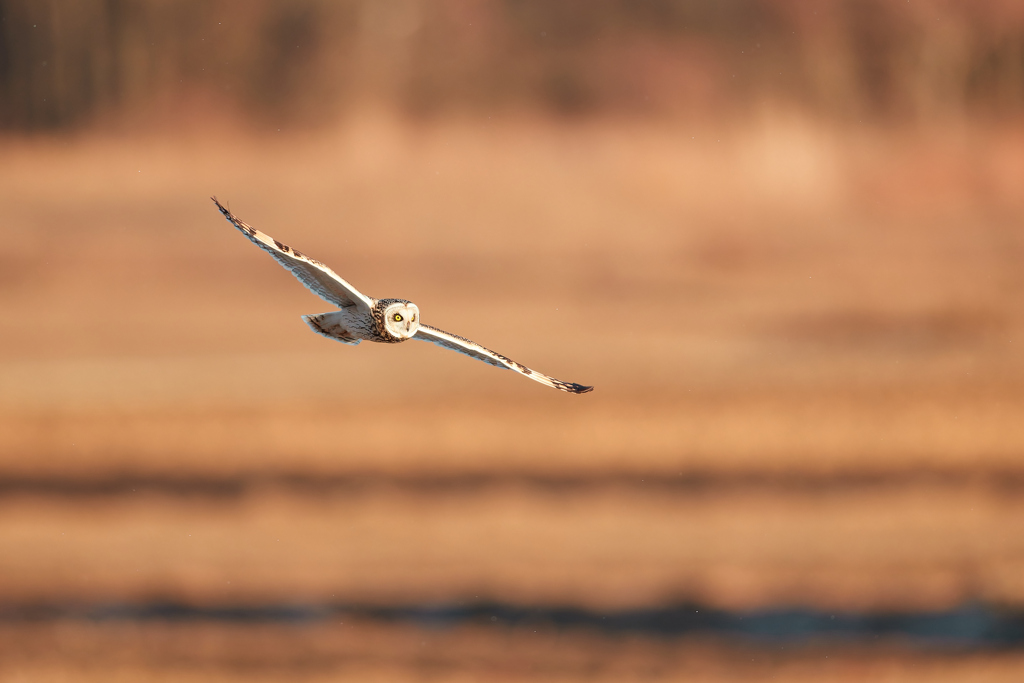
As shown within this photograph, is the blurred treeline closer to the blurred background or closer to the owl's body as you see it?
the blurred background

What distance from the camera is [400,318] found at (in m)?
2.98

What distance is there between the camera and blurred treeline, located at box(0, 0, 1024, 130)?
1708cm

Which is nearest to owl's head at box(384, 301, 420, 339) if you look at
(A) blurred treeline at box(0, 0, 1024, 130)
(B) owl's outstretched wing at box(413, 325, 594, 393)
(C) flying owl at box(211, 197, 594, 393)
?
(C) flying owl at box(211, 197, 594, 393)

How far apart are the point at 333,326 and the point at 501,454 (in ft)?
20.1

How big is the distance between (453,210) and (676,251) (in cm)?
349

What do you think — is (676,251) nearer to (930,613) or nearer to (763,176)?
(763,176)

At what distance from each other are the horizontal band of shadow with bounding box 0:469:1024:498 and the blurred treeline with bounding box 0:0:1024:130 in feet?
30.9

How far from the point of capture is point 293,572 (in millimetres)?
8195

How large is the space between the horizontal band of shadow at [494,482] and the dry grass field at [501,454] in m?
0.03

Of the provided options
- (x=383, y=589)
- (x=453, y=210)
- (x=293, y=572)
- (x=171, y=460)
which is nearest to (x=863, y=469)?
(x=383, y=589)

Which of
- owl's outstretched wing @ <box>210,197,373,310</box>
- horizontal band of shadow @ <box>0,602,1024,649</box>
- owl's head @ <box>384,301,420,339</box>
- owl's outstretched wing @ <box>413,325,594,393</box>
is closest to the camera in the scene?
owl's outstretched wing @ <box>210,197,373,310</box>

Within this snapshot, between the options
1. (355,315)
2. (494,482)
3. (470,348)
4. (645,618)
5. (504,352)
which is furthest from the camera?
(504,352)

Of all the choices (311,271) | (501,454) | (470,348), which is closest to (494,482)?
(501,454)

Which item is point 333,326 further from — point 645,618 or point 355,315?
point 645,618
